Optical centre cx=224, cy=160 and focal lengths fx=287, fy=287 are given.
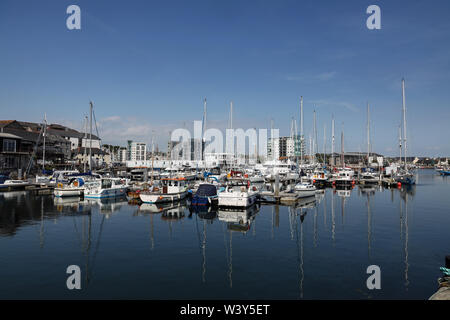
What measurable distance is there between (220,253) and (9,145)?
7901 cm

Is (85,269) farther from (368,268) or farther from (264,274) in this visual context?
(368,268)

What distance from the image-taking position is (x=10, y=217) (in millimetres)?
34250

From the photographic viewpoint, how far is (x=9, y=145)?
76.0m

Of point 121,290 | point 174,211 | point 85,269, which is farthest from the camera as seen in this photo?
point 174,211

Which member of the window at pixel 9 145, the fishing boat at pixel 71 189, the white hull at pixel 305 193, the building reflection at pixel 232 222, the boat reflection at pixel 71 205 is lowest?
the building reflection at pixel 232 222

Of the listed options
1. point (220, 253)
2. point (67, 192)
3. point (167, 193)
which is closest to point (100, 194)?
point (67, 192)

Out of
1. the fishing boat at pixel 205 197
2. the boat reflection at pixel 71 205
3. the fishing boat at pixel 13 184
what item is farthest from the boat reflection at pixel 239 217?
the fishing boat at pixel 13 184

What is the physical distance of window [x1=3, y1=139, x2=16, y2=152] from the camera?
2944 inches

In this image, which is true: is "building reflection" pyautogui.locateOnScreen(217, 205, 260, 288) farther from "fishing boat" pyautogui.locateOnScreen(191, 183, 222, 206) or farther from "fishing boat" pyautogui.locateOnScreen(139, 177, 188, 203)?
"fishing boat" pyautogui.locateOnScreen(139, 177, 188, 203)

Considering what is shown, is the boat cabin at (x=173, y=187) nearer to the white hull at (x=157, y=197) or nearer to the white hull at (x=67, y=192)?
the white hull at (x=157, y=197)

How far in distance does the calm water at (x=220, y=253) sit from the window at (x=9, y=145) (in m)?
46.0

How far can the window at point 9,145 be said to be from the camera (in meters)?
74.8

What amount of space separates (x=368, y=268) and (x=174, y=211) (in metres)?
27.6
